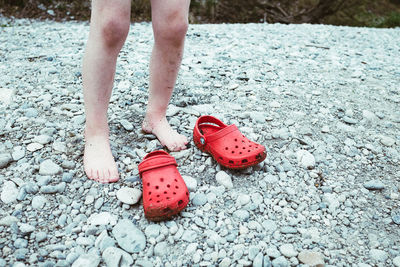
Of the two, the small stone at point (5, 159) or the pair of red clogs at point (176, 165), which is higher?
the pair of red clogs at point (176, 165)

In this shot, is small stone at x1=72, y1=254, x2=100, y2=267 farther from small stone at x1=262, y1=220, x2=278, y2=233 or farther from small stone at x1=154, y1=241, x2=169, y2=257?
small stone at x1=262, y1=220, x2=278, y2=233

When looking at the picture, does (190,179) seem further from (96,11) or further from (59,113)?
(59,113)

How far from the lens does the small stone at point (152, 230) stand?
1.58 meters

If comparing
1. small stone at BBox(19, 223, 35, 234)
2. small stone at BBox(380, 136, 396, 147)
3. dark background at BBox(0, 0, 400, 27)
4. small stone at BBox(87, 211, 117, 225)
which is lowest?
dark background at BBox(0, 0, 400, 27)

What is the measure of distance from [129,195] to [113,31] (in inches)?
34.2

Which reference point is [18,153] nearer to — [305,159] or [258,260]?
[258,260]

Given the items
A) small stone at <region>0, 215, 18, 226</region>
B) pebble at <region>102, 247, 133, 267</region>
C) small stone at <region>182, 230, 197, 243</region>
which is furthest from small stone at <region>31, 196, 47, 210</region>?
small stone at <region>182, 230, 197, 243</region>

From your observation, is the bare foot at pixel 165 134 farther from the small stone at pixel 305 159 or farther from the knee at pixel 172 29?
the small stone at pixel 305 159

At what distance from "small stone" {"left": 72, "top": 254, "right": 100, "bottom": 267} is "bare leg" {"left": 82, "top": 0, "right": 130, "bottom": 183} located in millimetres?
504

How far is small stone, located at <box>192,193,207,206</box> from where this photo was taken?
5.90ft

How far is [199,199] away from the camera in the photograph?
5.97 feet

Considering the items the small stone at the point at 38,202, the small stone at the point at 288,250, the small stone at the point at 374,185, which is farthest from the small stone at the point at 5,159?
the small stone at the point at 374,185

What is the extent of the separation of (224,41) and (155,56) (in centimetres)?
295

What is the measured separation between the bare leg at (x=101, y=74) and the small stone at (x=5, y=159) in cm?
47
